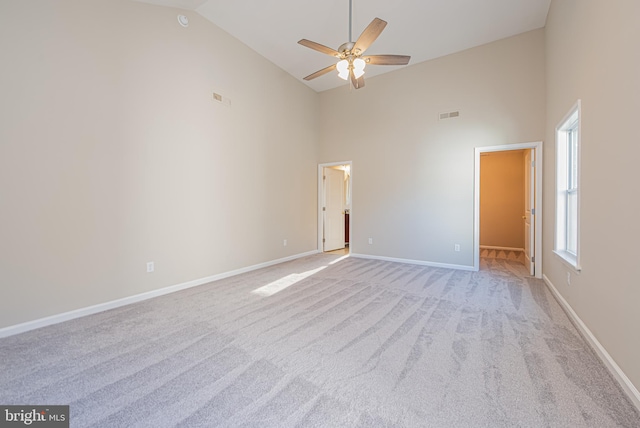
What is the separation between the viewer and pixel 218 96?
154 inches

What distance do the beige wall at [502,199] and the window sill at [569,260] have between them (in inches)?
158

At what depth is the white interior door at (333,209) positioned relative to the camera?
6254 millimetres

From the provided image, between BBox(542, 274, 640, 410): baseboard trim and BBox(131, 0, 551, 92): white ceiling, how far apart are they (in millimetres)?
3817

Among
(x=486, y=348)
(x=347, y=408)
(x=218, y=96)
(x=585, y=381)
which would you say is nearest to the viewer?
(x=347, y=408)

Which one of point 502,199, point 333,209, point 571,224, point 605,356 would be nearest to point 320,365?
point 605,356

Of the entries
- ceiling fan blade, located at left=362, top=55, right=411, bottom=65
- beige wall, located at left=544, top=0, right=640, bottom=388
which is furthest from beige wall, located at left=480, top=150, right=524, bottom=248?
ceiling fan blade, located at left=362, top=55, right=411, bottom=65

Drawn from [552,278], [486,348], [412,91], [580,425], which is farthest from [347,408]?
[412,91]

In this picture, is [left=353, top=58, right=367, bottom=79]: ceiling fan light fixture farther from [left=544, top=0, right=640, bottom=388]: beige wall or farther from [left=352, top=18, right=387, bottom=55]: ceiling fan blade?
[left=544, top=0, right=640, bottom=388]: beige wall

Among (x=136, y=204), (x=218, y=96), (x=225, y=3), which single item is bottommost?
(x=136, y=204)

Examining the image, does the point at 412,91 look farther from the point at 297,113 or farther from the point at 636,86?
the point at 636,86

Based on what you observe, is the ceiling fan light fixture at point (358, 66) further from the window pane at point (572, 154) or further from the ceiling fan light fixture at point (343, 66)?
the window pane at point (572, 154)

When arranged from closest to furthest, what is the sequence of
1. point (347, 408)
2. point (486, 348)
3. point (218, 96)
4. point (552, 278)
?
point (347, 408)
point (486, 348)
point (552, 278)
point (218, 96)

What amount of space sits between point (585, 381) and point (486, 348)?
1.76 ft

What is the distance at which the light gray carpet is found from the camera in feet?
4.48
